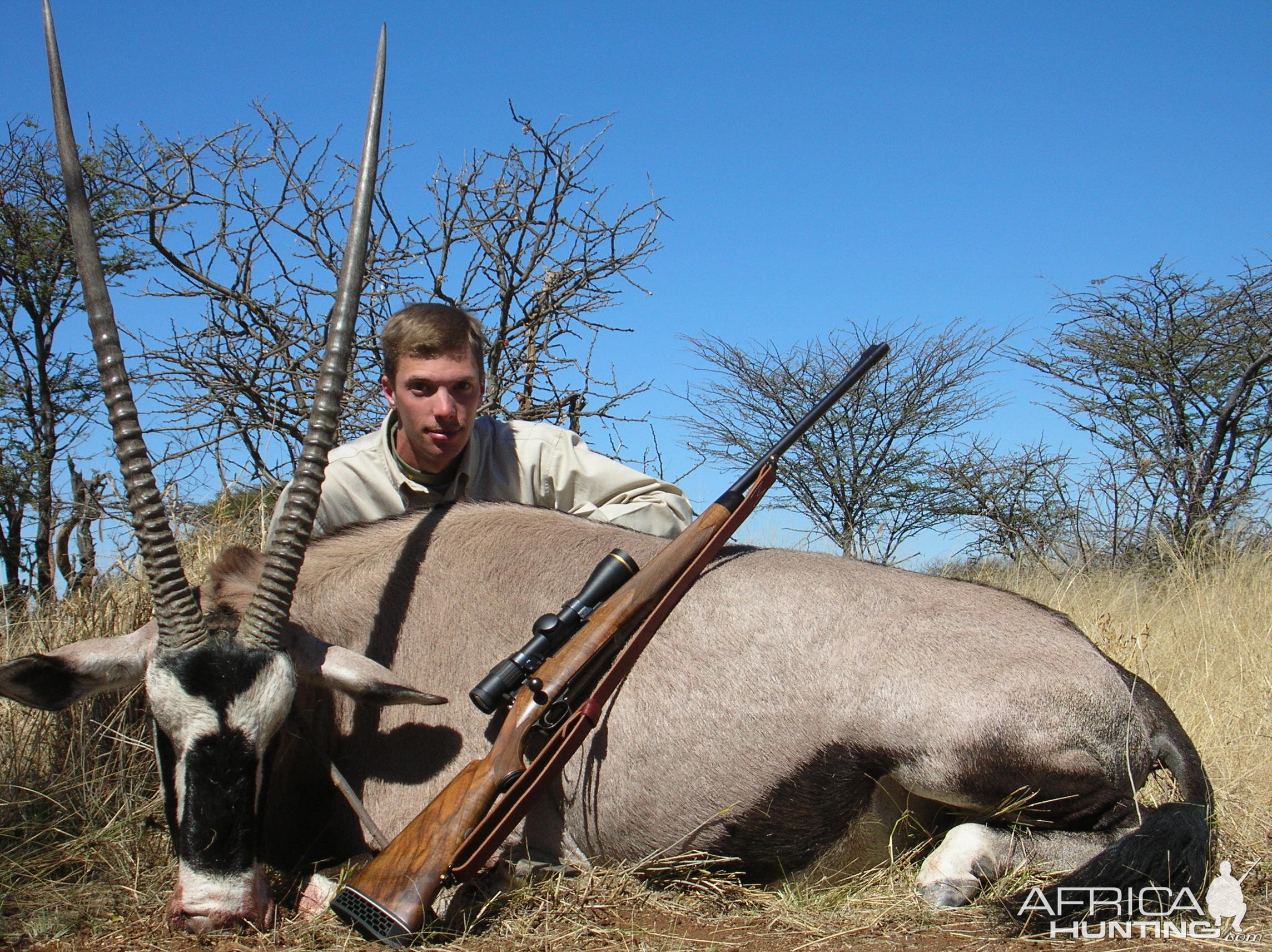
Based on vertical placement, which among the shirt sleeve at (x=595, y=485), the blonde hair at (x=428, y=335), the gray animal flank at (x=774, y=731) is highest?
the blonde hair at (x=428, y=335)

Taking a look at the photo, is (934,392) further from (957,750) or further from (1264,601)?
(957,750)

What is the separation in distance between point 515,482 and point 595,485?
38 cm

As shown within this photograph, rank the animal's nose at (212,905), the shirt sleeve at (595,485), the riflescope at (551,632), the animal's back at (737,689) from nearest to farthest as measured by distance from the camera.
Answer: the animal's nose at (212,905) < the riflescope at (551,632) < the animal's back at (737,689) < the shirt sleeve at (595,485)

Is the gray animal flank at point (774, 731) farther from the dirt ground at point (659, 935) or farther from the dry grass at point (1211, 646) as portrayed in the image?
the dry grass at point (1211, 646)

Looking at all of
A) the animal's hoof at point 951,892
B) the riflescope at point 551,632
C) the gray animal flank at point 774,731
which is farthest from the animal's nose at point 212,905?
the animal's hoof at point 951,892

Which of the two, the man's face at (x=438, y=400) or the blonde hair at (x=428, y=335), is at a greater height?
the blonde hair at (x=428, y=335)

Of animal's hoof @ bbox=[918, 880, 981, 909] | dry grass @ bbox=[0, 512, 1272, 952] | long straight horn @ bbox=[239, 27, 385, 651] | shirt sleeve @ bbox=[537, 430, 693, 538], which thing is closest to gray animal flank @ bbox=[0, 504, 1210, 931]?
animal's hoof @ bbox=[918, 880, 981, 909]

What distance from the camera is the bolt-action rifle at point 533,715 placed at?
283cm

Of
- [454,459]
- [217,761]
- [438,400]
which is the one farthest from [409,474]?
[217,761]

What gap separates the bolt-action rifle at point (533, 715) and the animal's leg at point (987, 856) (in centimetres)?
111

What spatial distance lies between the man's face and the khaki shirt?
0.72 ft

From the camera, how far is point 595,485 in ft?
16.5

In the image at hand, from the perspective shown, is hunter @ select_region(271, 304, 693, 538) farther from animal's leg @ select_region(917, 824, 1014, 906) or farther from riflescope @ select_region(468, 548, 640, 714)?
animal's leg @ select_region(917, 824, 1014, 906)

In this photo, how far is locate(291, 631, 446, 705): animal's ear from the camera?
3174mm
